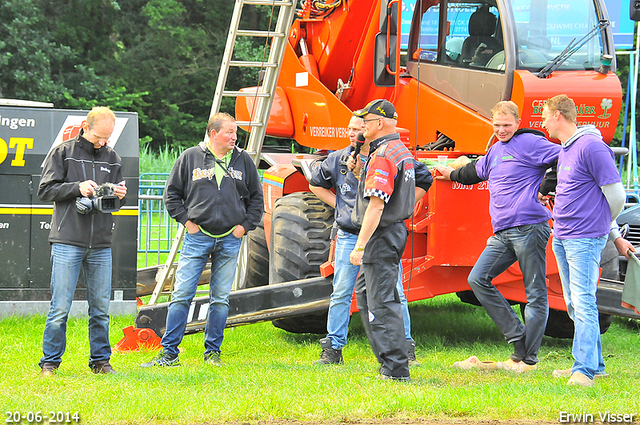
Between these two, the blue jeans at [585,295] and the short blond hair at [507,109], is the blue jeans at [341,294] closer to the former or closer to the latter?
the blue jeans at [585,295]

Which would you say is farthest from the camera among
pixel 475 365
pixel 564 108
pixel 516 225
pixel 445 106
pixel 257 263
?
pixel 257 263

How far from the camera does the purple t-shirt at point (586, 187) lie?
505cm

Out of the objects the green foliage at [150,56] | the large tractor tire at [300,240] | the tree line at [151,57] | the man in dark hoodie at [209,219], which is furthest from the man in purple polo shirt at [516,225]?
the green foliage at [150,56]

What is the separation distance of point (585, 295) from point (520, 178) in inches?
38.3

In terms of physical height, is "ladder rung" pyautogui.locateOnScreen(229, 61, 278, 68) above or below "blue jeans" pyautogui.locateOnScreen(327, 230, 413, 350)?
above

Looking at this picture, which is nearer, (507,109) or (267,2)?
(507,109)

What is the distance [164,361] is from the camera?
5.82m

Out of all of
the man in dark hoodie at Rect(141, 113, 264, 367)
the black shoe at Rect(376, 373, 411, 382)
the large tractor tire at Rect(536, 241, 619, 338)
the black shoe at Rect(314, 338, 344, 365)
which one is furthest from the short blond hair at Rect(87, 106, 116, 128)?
the large tractor tire at Rect(536, 241, 619, 338)

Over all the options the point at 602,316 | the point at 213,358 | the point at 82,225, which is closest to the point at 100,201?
the point at 82,225

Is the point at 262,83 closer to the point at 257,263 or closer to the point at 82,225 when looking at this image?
the point at 257,263

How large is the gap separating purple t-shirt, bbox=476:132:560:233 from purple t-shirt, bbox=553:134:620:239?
344mm

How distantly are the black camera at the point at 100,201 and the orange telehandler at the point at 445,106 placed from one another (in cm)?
127

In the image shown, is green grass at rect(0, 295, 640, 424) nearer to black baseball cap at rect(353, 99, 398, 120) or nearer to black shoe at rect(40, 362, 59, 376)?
black shoe at rect(40, 362, 59, 376)

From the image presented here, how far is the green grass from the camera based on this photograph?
4.43m
